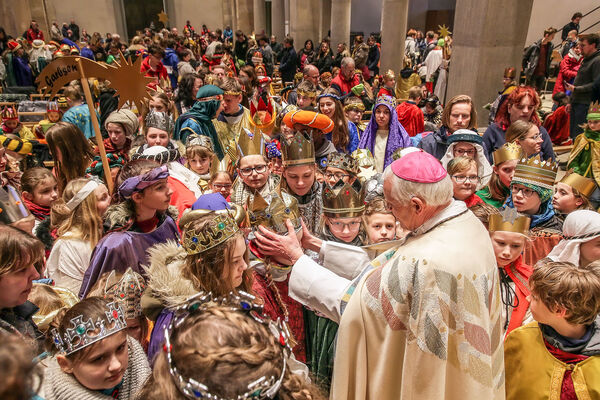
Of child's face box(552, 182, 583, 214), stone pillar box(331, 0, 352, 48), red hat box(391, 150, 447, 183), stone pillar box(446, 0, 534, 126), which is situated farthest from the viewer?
stone pillar box(331, 0, 352, 48)

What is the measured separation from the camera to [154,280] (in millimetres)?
2133

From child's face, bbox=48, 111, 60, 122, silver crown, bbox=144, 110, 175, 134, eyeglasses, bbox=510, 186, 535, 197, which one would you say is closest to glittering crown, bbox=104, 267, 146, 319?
silver crown, bbox=144, 110, 175, 134

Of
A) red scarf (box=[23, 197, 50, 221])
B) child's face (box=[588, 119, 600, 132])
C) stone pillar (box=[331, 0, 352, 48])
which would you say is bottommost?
red scarf (box=[23, 197, 50, 221])

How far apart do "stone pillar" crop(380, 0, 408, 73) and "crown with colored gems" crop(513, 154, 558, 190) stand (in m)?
11.8

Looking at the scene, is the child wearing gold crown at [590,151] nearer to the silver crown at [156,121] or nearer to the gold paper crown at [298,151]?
the gold paper crown at [298,151]

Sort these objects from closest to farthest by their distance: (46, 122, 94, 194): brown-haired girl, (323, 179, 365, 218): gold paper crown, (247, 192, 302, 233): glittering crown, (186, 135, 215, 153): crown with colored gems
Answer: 1. (247, 192, 302, 233): glittering crown
2. (323, 179, 365, 218): gold paper crown
3. (46, 122, 94, 194): brown-haired girl
4. (186, 135, 215, 153): crown with colored gems

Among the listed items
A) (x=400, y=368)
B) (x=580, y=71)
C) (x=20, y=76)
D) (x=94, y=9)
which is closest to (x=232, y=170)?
(x=400, y=368)

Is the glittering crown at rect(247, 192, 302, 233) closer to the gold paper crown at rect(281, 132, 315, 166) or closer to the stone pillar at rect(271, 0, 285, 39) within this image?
the gold paper crown at rect(281, 132, 315, 166)

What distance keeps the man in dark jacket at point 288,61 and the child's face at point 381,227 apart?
42.4 ft

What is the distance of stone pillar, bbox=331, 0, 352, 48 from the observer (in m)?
18.2

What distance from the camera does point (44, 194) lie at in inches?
149

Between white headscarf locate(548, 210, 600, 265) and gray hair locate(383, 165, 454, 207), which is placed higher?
gray hair locate(383, 165, 454, 207)

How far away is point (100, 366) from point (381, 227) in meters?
1.92

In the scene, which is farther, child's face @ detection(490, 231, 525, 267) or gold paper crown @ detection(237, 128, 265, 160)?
gold paper crown @ detection(237, 128, 265, 160)
